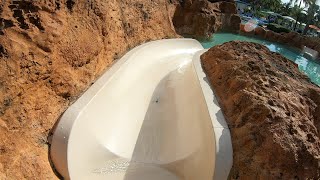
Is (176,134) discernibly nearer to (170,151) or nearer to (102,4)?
(170,151)

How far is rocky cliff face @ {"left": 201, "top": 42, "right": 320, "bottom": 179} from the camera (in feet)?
21.9

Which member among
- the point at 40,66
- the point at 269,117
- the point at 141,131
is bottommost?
the point at 141,131

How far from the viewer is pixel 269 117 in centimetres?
720

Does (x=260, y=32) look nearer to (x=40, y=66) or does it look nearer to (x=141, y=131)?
(x=141, y=131)

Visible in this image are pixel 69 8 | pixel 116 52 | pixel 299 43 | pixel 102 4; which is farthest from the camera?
pixel 299 43

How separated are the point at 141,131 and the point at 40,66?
3335mm

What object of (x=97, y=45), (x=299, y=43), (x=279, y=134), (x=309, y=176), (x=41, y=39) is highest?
(x=41, y=39)

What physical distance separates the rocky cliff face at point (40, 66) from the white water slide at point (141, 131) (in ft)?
1.20

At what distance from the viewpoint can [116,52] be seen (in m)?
11.2

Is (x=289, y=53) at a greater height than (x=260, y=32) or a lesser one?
lesser

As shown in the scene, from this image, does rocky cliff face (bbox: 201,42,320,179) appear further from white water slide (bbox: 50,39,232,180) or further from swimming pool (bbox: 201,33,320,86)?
swimming pool (bbox: 201,33,320,86)

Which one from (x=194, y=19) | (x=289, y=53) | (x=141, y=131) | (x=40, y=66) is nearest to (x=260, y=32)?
(x=289, y=53)

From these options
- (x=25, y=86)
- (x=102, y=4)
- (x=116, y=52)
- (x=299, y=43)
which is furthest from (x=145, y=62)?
(x=299, y=43)

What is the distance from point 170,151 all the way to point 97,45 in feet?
11.5
